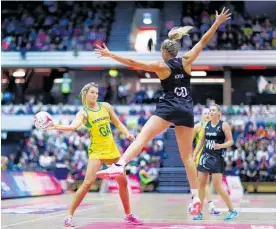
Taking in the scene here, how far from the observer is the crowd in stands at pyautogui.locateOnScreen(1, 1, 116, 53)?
3403 cm

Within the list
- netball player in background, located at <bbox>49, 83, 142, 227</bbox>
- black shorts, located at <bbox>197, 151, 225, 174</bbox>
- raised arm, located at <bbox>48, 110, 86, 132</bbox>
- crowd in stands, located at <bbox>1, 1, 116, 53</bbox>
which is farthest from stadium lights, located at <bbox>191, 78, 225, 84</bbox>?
raised arm, located at <bbox>48, 110, 86, 132</bbox>

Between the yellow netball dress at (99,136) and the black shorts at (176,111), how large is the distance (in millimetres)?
1384

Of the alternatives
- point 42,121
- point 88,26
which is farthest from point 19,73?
point 42,121

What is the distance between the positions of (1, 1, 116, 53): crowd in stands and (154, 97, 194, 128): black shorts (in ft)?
82.2

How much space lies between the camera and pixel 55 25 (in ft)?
117

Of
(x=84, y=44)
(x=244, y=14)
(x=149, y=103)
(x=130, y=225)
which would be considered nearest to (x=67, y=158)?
(x=149, y=103)

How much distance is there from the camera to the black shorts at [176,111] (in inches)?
311

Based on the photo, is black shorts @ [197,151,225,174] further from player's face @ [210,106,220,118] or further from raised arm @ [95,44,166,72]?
raised arm @ [95,44,166,72]

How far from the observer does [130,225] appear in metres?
8.70

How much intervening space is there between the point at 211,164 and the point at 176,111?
10.1 feet

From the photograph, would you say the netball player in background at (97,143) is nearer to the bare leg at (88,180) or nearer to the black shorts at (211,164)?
the bare leg at (88,180)

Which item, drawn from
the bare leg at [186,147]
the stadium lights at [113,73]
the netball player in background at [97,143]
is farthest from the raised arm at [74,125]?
the stadium lights at [113,73]

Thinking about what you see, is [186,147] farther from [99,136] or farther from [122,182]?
[99,136]

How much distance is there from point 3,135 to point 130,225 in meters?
24.2
